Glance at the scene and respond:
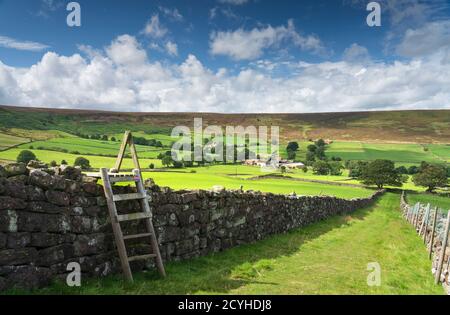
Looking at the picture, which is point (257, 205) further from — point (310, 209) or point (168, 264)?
point (310, 209)

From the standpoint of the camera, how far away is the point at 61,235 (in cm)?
763

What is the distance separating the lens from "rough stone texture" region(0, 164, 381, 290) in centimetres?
683

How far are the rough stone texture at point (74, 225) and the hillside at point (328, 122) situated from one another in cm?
11189

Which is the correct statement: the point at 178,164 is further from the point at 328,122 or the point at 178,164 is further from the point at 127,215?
the point at 328,122

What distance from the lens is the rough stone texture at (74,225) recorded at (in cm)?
683

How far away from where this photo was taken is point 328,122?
7264 inches

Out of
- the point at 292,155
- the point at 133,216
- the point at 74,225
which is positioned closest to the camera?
the point at 74,225

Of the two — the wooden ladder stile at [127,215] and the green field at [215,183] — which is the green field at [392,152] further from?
the wooden ladder stile at [127,215]

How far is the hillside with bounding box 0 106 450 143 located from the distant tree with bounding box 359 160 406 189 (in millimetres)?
62688

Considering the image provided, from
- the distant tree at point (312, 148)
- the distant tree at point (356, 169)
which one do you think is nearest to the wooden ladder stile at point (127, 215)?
the distant tree at point (356, 169)

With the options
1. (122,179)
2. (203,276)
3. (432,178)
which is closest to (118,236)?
(122,179)

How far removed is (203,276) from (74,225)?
Result: 304 centimetres
